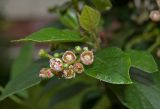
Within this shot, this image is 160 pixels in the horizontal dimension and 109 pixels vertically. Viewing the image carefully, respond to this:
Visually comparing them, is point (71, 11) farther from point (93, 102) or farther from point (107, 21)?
point (93, 102)

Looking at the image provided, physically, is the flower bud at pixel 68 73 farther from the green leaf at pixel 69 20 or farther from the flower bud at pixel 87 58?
the green leaf at pixel 69 20

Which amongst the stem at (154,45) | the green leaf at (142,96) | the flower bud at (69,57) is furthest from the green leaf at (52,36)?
the stem at (154,45)

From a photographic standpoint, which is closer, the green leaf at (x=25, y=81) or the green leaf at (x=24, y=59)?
the green leaf at (x=25, y=81)

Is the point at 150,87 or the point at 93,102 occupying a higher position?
the point at 150,87

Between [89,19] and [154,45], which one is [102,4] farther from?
[154,45]

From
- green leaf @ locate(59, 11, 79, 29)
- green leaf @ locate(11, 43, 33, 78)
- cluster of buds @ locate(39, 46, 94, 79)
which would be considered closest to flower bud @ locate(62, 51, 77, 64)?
cluster of buds @ locate(39, 46, 94, 79)

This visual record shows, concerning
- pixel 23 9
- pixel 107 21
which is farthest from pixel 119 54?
pixel 23 9
